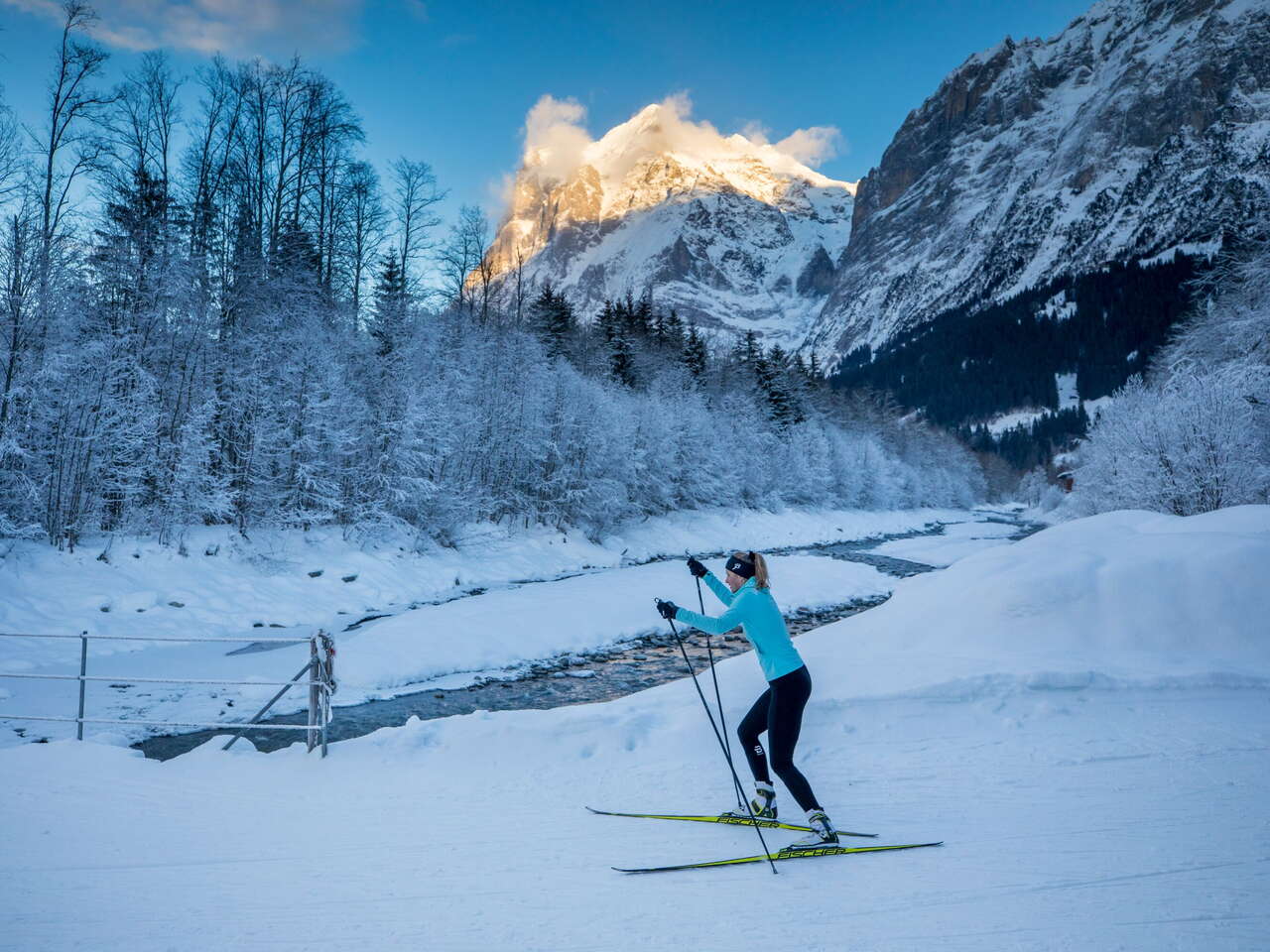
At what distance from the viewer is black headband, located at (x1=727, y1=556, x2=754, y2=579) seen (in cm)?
486

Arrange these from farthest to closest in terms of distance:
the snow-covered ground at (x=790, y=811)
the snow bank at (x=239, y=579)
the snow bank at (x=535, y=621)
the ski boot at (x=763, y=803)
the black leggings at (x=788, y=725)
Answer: the snow bank at (x=239, y=579), the snow bank at (x=535, y=621), the ski boot at (x=763, y=803), the black leggings at (x=788, y=725), the snow-covered ground at (x=790, y=811)

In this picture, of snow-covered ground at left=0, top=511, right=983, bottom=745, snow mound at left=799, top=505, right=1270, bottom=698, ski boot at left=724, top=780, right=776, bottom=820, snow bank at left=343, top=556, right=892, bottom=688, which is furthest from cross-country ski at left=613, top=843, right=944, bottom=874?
snow bank at left=343, top=556, right=892, bottom=688

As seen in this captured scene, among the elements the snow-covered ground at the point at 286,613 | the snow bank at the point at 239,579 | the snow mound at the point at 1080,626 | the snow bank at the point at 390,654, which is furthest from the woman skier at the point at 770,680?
the snow bank at the point at 239,579

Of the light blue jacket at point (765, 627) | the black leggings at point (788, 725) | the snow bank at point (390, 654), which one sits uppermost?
the light blue jacket at point (765, 627)

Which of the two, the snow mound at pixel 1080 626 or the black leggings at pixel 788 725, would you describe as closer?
the black leggings at pixel 788 725

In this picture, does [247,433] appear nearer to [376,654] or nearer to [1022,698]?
A: [376,654]

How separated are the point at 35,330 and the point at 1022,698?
21508 millimetres

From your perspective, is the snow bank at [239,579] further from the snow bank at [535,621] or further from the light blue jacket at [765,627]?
the light blue jacket at [765,627]

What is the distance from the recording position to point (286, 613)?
1578 cm

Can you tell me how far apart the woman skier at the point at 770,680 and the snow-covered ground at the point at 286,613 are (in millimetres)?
4722

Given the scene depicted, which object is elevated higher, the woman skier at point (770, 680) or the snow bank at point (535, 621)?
the woman skier at point (770, 680)

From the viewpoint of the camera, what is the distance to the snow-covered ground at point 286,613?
34.1 ft

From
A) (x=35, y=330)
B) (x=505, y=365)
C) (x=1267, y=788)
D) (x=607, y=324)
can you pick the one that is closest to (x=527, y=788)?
(x=1267, y=788)

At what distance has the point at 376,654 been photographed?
41.4 ft
